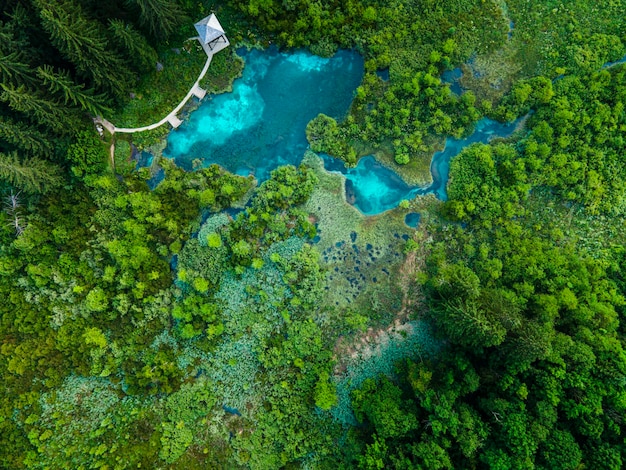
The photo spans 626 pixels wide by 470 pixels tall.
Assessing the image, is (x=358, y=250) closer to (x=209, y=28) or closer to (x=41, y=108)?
(x=209, y=28)

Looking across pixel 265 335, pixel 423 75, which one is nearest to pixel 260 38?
pixel 423 75

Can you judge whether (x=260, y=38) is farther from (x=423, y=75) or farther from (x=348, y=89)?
(x=423, y=75)

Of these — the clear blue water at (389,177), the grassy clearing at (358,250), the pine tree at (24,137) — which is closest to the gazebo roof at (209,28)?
the clear blue water at (389,177)

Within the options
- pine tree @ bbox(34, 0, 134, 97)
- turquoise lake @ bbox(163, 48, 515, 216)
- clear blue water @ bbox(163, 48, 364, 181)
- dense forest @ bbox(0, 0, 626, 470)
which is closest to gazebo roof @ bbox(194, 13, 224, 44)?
dense forest @ bbox(0, 0, 626, 470)

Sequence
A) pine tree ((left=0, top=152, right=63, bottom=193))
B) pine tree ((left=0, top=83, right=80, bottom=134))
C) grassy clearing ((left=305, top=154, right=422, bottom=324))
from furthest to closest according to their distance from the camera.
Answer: grassy clearing ((left=305, top=154, right=422, bottom=324)) → pine tree ((left=0, top=152, right=63, bottom=193)) → pine tree ((left=0, top=83, right=80, bottom=134))

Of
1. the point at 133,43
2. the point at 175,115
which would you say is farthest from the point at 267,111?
the point at 133,43

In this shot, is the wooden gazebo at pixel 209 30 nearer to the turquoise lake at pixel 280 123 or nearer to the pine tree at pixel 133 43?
the turquoise lake at pixel 280 123

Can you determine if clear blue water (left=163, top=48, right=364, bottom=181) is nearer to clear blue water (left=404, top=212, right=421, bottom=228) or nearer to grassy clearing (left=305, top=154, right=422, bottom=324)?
grassy clearing (left=305, top=154, right=422, bottom=324)
